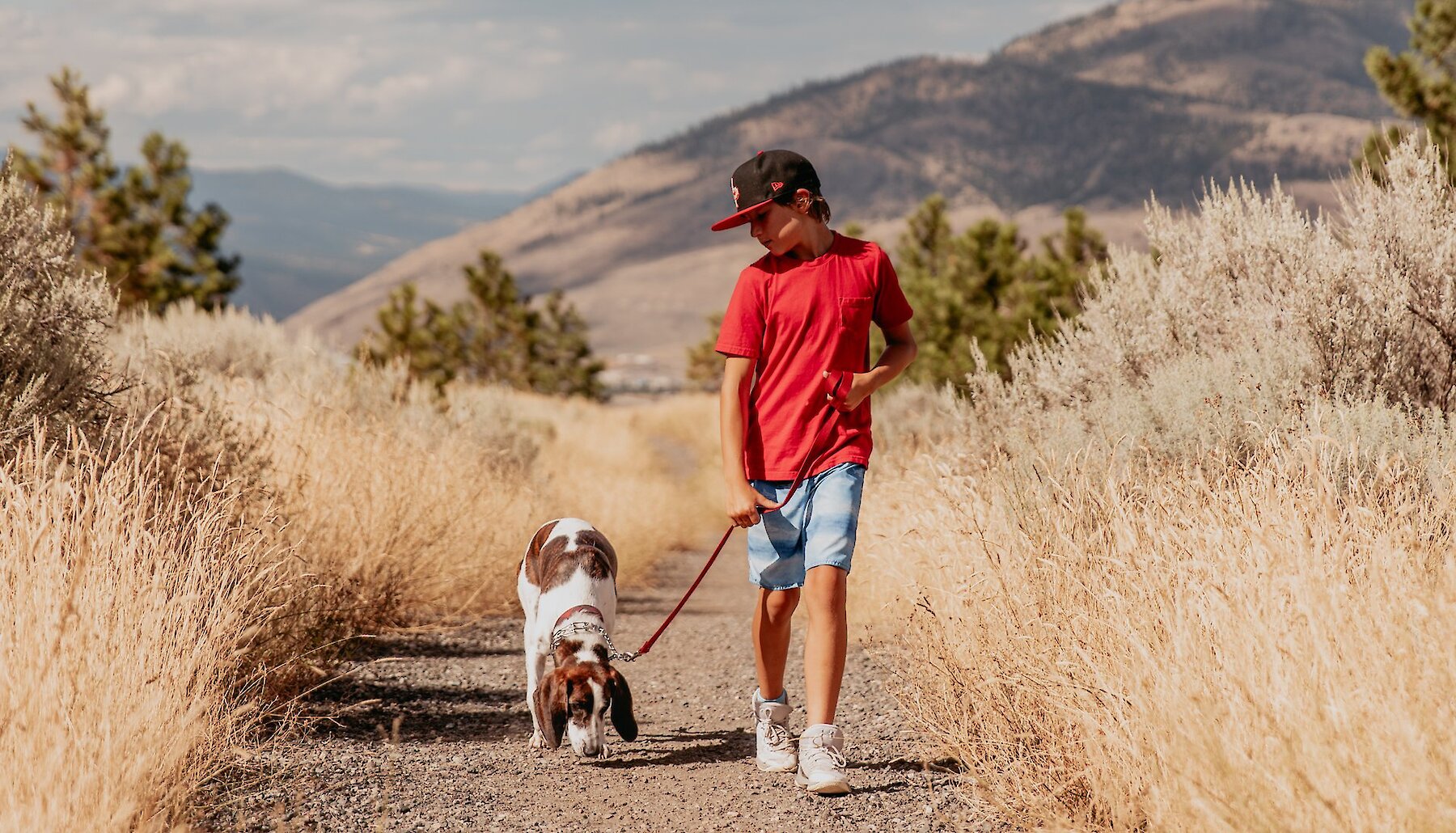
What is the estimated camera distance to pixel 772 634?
4418 mm

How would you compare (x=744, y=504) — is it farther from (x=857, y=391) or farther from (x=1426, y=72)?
(x=1426, y=72)

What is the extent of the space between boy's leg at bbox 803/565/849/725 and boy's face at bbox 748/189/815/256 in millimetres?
1161

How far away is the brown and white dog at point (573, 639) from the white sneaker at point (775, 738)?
50 cm

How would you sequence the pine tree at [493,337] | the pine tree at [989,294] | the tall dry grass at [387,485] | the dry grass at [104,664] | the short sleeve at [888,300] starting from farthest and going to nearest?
the pine tree at [493,337]
the pine tree at [989,294]
the tall dry grass at [387,485]
the short sleeve at [888,300]
the dry grass at [104,664]

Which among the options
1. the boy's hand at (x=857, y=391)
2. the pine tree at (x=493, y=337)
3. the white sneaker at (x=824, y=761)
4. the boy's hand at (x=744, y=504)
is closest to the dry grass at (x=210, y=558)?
the boy's hand at (x=744, y=504)

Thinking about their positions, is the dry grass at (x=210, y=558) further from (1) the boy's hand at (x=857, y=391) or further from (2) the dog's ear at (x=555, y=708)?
(1) the boy's hand at (x=857, y=391)

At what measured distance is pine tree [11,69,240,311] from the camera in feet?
77.7

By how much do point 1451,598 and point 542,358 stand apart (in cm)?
3542

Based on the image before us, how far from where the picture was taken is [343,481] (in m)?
7.32

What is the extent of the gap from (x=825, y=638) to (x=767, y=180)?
1.64 m

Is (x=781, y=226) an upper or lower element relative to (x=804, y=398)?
upper

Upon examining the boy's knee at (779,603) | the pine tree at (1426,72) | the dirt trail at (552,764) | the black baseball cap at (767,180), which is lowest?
the dirt trail at (552,764)

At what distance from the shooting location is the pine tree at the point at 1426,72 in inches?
558

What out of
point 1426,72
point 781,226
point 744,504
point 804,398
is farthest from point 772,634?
point 1426,72
